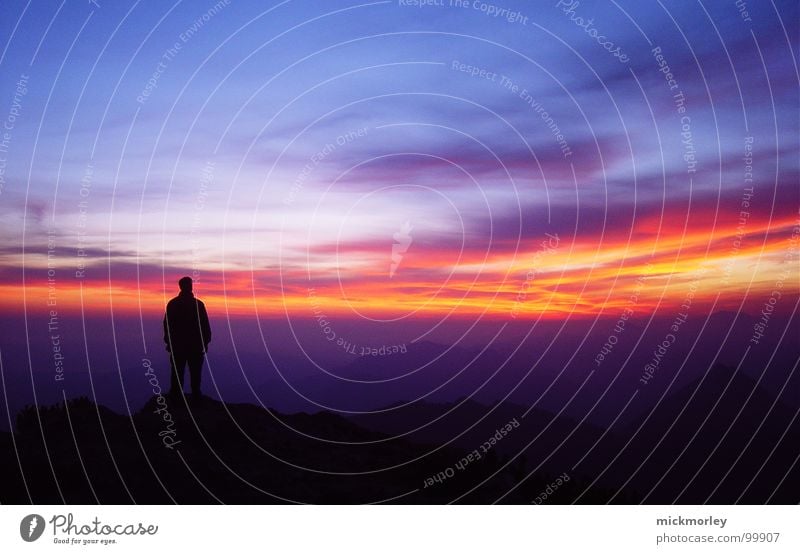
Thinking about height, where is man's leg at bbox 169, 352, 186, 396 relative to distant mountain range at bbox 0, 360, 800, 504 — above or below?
above

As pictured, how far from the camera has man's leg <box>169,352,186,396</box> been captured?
21.1 m

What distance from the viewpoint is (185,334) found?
69.7ft

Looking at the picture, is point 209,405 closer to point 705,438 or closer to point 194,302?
point 194,302

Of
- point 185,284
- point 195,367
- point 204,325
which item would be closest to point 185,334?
point 204,325
